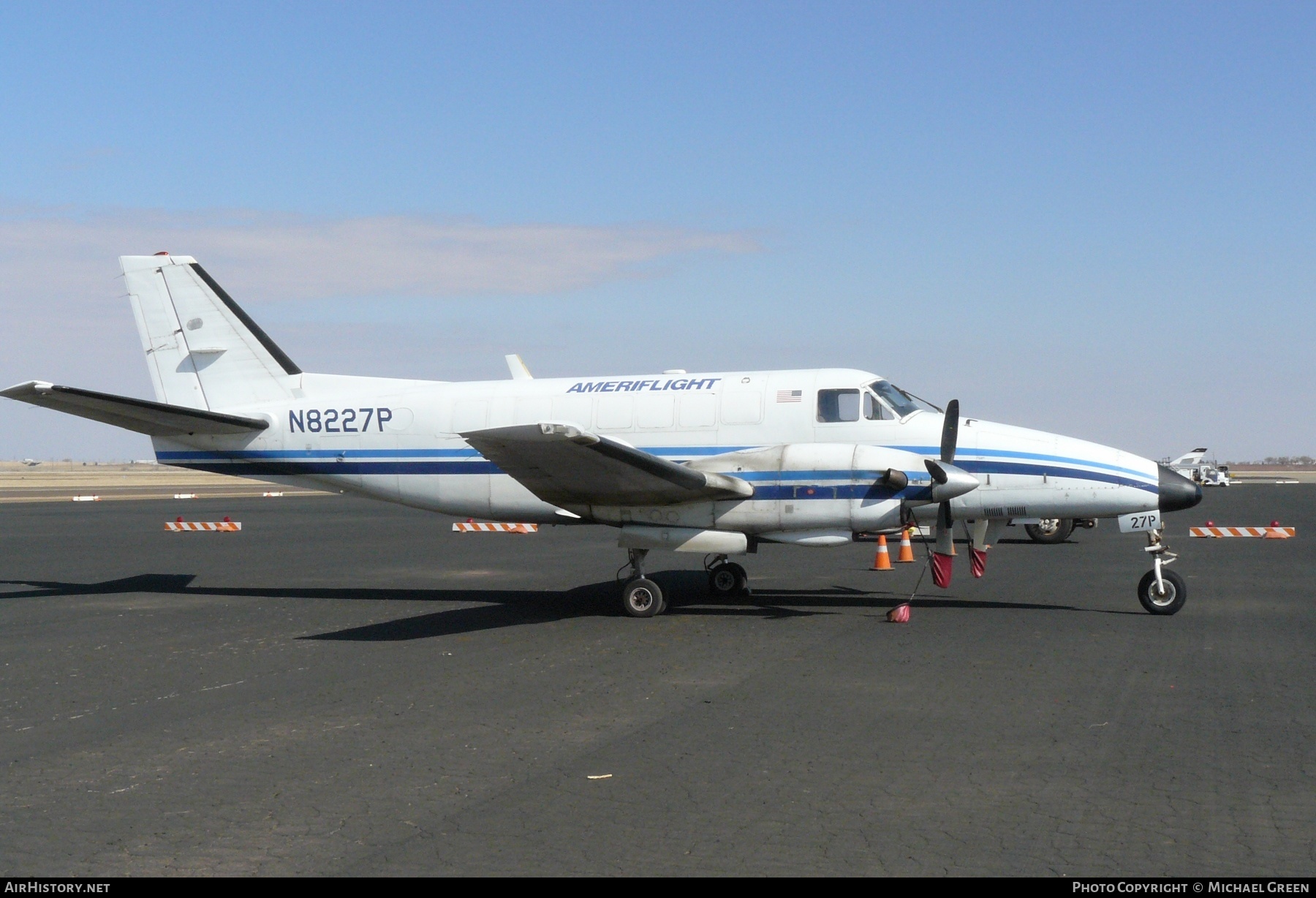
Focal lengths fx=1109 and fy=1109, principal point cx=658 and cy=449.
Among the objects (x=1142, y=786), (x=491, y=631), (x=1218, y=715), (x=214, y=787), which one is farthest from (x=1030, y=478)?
(x=214, y=787)

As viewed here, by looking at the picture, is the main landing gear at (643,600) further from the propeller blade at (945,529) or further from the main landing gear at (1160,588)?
the main landing gear at (1160,588)

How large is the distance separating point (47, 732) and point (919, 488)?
927 centimetres

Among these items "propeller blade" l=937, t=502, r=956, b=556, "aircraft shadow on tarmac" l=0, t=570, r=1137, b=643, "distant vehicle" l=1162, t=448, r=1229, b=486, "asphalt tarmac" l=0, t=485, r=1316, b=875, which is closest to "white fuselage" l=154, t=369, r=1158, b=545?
"propeller blade" l=937, t=502, r=956, b=556

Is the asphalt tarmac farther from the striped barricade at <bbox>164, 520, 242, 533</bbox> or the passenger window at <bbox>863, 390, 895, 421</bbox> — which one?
the striped barricade at <bbox>164, 520, 242, 533</bbox>

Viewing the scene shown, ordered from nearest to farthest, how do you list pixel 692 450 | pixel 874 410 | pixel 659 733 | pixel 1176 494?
pixel 659 733, pixel 1176 494, pixel 874 410, pixel 692 450

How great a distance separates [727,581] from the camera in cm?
1568

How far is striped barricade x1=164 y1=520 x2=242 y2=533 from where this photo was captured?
90.7 feet

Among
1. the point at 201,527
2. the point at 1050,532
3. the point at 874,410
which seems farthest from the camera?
the point at 201,527

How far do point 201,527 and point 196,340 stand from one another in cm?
1329

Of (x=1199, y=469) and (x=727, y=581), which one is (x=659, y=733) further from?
(x=1199, y=469)

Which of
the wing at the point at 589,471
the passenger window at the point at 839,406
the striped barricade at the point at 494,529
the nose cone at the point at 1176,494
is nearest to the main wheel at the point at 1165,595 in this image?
the nose cone at the point at 1176,494

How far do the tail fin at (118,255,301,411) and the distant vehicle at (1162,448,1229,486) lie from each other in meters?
62.1

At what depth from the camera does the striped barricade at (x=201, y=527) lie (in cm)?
2764

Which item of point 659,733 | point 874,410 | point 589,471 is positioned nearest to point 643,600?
point 589,471
